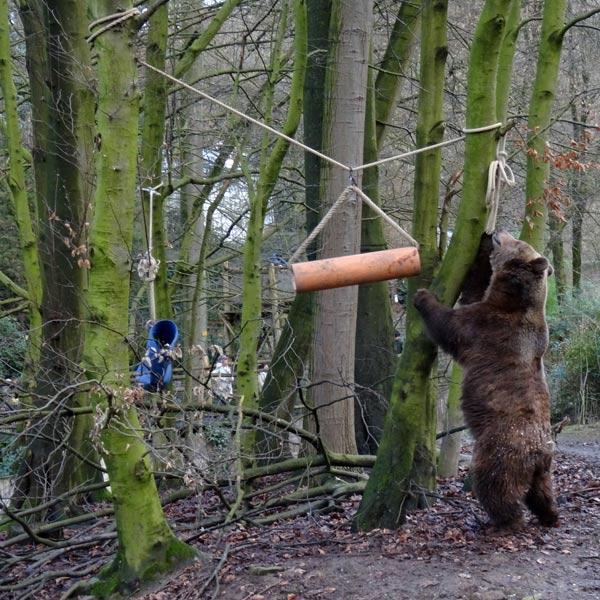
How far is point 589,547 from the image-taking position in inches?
212

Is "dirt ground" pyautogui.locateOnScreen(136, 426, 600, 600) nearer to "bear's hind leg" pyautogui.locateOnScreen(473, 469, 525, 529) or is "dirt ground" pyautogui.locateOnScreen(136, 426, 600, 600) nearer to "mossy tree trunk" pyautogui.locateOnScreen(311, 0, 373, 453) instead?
"bear's hind leg" pyautogui.locateOnScreen(473, 469, 525, 529)

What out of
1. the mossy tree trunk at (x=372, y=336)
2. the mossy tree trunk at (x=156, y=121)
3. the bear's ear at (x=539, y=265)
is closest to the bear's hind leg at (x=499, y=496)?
the bear's ear at (x=539, y=265)

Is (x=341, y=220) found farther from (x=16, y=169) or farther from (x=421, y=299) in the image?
(x=16, y=169)

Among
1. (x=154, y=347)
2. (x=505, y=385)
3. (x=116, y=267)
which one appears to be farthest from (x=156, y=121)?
(x=505, y=385)

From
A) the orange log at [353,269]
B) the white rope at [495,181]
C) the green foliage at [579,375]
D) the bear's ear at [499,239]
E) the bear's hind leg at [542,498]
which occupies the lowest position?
the bear's hind leg at [542,498]

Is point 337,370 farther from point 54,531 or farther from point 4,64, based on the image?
point 4,64

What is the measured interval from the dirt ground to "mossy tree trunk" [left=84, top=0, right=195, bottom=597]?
652 mm

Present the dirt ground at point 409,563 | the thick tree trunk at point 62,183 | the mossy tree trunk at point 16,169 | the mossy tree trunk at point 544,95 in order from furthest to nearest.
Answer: the mossy tree trunk at point 16,169, the thick tree trunk at point 62,183, the mossy tree trunk at point 544,95, the dirt ground at point 409,563

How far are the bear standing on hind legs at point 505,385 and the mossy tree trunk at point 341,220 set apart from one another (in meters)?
1.44

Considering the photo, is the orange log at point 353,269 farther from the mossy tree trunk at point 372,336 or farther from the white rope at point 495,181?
the mossy tree trunk at point 372,336

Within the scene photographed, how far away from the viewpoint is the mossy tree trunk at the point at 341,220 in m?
6.81

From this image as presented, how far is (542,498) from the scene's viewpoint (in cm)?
561

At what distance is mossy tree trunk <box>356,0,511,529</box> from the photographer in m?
5.21

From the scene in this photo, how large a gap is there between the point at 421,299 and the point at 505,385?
0.84 meters
